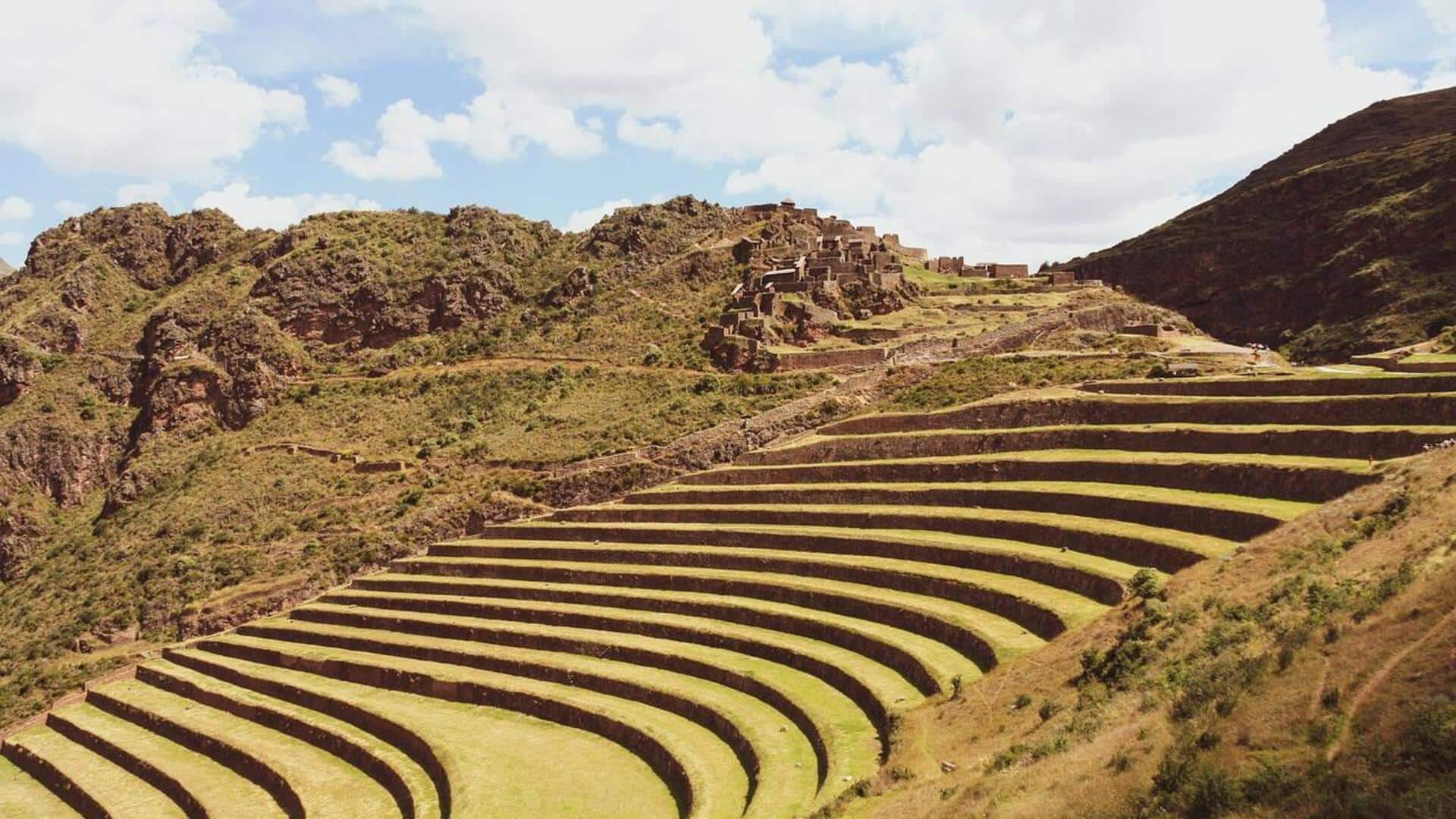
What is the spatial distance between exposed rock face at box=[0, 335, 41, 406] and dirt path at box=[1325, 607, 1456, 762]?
60.3 meters

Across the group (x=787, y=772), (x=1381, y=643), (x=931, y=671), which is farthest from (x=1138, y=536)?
(x=1381, y=643)

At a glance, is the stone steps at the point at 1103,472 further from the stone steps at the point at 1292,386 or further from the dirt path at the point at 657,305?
→ the dirt path at the point at 657,305

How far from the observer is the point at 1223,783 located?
34.4ft

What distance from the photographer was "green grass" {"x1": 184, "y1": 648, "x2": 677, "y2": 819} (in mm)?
20016

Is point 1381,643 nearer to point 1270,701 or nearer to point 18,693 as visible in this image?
point 1270,701

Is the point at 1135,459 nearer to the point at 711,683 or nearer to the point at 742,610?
the point at 742,610

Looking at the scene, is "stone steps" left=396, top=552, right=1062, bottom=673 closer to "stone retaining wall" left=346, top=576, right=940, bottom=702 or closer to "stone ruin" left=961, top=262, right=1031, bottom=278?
"stone retaining wall" left=346, top=576, right=940, bottom=702

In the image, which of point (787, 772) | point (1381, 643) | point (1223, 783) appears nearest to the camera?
point (1223, 783)

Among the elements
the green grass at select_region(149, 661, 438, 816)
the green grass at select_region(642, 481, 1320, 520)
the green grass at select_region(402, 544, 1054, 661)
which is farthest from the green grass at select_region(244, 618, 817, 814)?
the green grass at select_region(642, 481, 1320, 520)

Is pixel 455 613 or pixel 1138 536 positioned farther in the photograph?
pixel 455 613

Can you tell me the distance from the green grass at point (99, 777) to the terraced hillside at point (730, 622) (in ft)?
0.40

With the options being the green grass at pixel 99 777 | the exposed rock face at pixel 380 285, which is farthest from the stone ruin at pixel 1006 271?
the green grass at pixel 99 777

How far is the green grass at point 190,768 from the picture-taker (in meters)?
24.2

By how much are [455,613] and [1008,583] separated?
665 inches
